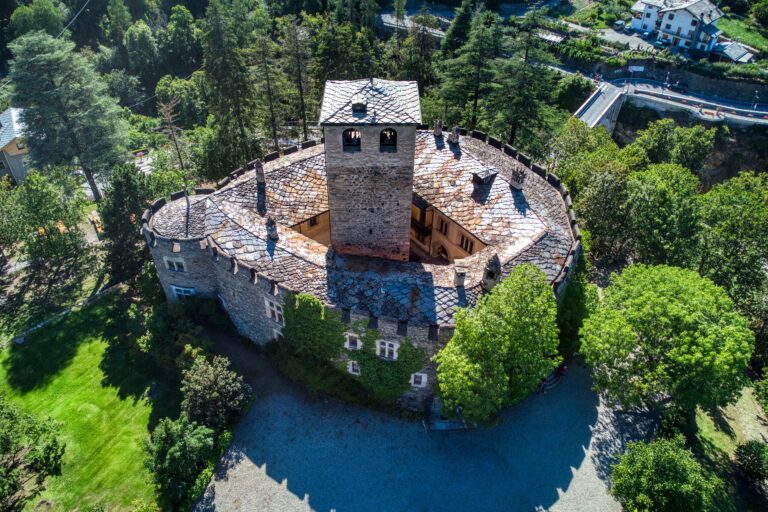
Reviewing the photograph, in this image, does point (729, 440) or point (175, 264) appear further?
point (175, 264)

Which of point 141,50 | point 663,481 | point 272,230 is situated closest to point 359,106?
point 272,230

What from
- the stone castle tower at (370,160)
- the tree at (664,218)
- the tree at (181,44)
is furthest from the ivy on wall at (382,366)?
the tree at (181,44)

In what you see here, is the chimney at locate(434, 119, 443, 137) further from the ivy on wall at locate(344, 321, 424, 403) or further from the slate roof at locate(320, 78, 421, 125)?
the ivy on wall at locate(344, 321, 424, 403)

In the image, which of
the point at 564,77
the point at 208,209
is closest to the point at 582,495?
the point at 208,209

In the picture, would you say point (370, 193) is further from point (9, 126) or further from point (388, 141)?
point (9, 126)

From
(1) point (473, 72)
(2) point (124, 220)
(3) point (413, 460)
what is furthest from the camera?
(1) point (473, 72)
